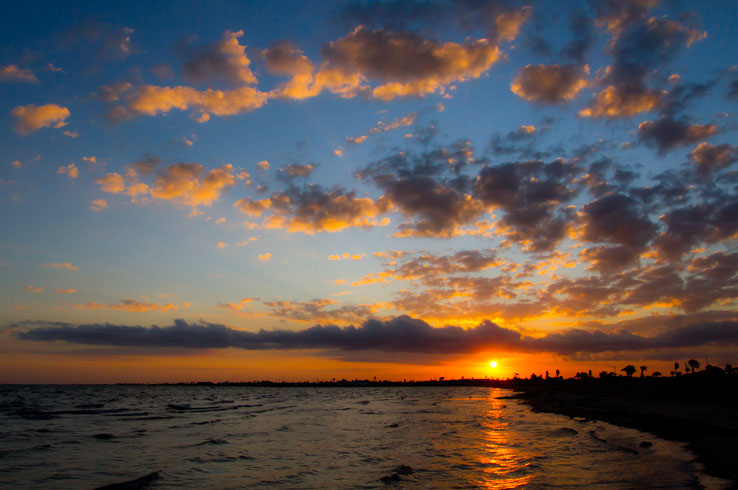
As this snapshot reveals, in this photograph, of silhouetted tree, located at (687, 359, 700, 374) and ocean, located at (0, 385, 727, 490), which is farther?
silhouetted tree, located at (687, 359, 700, 374)

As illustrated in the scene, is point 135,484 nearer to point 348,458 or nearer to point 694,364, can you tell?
point 348,458

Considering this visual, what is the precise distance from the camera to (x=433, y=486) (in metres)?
17.7

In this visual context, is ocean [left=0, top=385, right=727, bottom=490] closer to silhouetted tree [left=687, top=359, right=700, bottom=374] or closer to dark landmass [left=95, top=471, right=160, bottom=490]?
dark landmass [left=95, top=471, right=160, bottom=490]

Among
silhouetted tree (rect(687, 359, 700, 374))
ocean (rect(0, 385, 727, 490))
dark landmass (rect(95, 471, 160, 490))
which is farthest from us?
silhouetted tree (rect(687, 359, 700, 374))

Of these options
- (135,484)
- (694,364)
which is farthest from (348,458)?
(694,364)

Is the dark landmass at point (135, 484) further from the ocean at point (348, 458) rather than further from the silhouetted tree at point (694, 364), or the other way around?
the silhouetted tree at point (694, 364)

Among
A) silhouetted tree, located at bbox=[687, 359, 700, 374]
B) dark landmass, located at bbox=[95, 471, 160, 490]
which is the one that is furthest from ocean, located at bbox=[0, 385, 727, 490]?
silhouetted tree, located at bbox=[687, 359, 700, 374]

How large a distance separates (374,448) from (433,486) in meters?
11.6

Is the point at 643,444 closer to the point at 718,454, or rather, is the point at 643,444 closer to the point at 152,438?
the point at 718,454

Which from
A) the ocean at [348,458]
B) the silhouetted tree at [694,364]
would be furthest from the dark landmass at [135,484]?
the silhouetted tree at [694,364]

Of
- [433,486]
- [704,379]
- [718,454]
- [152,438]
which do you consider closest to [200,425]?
[152,438]

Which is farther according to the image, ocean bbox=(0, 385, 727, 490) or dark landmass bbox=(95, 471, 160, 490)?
ocean bbox=(0, 385, 727, 490)

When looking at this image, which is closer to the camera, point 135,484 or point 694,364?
point 135,484

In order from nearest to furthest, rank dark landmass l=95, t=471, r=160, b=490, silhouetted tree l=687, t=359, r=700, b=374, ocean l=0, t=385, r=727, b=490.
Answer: dark landmass l=95, t=471, r=160, b=490 → ocean l=0, t=385, r=727, b=490 → silhouetted tree l=687, t=359, r=700, b=374
